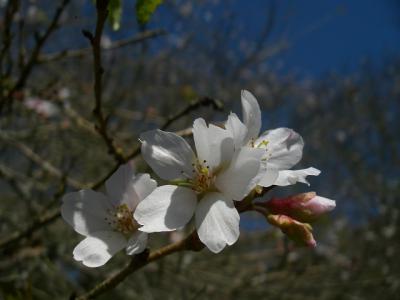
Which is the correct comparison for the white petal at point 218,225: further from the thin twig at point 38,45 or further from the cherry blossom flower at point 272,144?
the thin twig at point 38,45

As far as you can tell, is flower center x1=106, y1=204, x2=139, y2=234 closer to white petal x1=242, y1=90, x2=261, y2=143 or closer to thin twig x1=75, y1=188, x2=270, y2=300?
thin twig x1=75, y1=188, x2=270, y2=300

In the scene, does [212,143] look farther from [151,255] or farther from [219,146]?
[151,255]

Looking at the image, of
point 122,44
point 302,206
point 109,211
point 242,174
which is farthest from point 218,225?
point 122,44

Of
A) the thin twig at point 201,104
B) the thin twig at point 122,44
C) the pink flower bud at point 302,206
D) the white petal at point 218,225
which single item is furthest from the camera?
the thin twig at point 122,44

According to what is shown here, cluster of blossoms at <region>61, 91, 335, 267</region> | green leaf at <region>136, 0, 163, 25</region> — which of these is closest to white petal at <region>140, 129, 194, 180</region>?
cluster of blossoms at <region>61, 91, 335, 267</region>

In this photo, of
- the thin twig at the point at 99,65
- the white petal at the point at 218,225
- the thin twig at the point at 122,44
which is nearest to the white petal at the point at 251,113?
the white petal at the point at 218,225

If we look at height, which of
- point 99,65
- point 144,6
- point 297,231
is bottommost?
point 297,231
